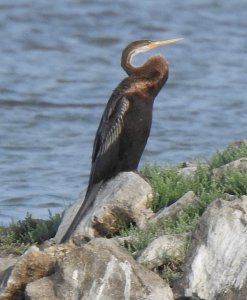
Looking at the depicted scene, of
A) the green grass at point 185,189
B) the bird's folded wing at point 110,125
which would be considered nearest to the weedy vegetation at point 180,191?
the green grass at point 185,189

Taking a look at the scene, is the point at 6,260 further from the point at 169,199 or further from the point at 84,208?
the point at 169,199

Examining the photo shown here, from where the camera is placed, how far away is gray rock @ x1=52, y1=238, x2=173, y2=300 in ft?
24.8

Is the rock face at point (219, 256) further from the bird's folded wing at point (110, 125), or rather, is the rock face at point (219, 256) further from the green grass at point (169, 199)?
the bird's folded wing at point (110, 125)

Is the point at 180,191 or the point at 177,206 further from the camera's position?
the point at 180,191

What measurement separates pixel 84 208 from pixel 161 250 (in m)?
1.47

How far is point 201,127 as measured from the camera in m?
15.6

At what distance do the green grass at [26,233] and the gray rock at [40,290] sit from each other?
4.67 feet

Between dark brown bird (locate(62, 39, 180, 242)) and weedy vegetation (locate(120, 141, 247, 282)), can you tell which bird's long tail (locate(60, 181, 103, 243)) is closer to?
dark brown bird (locate(62, 39, 180, 242))

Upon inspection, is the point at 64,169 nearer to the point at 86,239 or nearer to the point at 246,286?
the point at 86,239

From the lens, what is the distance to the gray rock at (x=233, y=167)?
30.4 ft

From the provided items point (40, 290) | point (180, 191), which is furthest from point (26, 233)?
point (40, 290)

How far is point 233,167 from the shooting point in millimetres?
9297

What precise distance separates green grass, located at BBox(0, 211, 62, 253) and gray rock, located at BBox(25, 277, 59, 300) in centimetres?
142

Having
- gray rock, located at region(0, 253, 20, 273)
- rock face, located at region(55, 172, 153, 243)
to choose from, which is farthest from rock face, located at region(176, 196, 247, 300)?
gray rock, located at region(0, 253, 20, 273)
